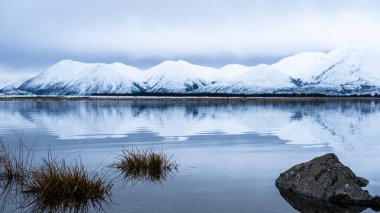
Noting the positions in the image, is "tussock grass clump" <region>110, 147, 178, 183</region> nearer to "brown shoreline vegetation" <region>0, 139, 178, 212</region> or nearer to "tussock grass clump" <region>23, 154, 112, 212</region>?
"brown shoreline vegetation" <region>0, 139, 178, 212</region>

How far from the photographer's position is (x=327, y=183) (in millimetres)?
14141

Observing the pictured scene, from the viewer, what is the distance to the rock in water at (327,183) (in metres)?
13.5

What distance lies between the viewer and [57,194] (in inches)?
533

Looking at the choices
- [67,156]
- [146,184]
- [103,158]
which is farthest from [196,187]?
[67,156]

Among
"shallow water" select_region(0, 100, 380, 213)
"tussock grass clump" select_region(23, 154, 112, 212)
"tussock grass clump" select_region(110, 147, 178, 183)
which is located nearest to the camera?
"tussock grass clump" select_region(23, 154, 112, 212)

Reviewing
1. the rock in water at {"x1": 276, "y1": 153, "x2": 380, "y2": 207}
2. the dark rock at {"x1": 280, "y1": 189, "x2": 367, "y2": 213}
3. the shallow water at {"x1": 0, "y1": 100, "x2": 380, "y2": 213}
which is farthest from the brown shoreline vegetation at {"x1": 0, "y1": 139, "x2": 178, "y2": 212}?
the dark rock at {"x1": 280, "y1": 189, "x2": 367, "y2": 213}

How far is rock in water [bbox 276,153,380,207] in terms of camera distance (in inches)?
532

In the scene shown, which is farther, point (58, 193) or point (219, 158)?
point (219, 158)

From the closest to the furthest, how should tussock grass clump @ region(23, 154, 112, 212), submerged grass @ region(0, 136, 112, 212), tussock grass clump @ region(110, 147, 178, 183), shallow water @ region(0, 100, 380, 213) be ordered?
submerged grass @ region(0, 136, 112, 212) → tussock grass clump @ region(23, 154, 112, 212) → shallow water @ region(0, 100, 380, 213) → tussock grass clump @ region(110, 147, 178, 183)

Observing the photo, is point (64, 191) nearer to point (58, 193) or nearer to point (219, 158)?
point (58, 193)

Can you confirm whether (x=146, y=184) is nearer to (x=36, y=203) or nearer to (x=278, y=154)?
(x=36, y=203)

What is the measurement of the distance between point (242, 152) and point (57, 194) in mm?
12670

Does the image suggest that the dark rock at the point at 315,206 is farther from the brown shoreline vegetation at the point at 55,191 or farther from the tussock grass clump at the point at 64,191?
the tussock grass clump at the point at 64,191

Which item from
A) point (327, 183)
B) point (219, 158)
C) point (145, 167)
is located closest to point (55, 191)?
point (145, 167)
